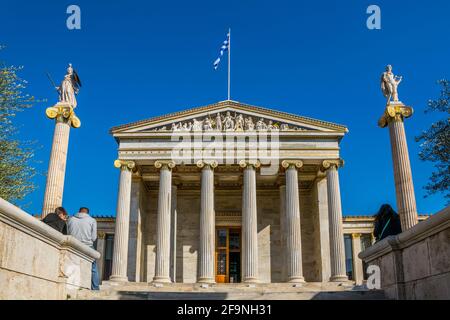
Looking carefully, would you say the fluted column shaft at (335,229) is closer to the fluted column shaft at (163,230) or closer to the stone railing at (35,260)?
the fluted column shaft at (163,230)

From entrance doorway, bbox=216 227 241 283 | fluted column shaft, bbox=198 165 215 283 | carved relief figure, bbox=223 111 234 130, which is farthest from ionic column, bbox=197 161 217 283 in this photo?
entrance doorway, bbox=216 227 241 283

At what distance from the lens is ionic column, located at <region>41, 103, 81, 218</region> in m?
18.3

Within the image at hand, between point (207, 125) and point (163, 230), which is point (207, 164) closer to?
point (207, 125)

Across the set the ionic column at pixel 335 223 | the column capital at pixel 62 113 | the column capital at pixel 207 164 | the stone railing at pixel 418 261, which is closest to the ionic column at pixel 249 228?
the column capital at pixel 207 164

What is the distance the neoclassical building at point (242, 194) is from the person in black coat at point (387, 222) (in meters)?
16.8

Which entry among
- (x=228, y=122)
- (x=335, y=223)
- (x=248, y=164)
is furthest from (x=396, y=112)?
(x=228, y=122)

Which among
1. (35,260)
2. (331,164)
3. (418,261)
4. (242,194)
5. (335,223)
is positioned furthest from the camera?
(242,194)

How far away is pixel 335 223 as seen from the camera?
2905 centimetres

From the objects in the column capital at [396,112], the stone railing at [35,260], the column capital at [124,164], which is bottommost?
the stone railing at [35,260]

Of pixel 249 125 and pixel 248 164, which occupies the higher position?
pixel 249 125

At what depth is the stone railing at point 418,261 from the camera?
8.01m

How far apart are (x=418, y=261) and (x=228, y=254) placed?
2614 cm

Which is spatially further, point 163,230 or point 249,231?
point 163,230
